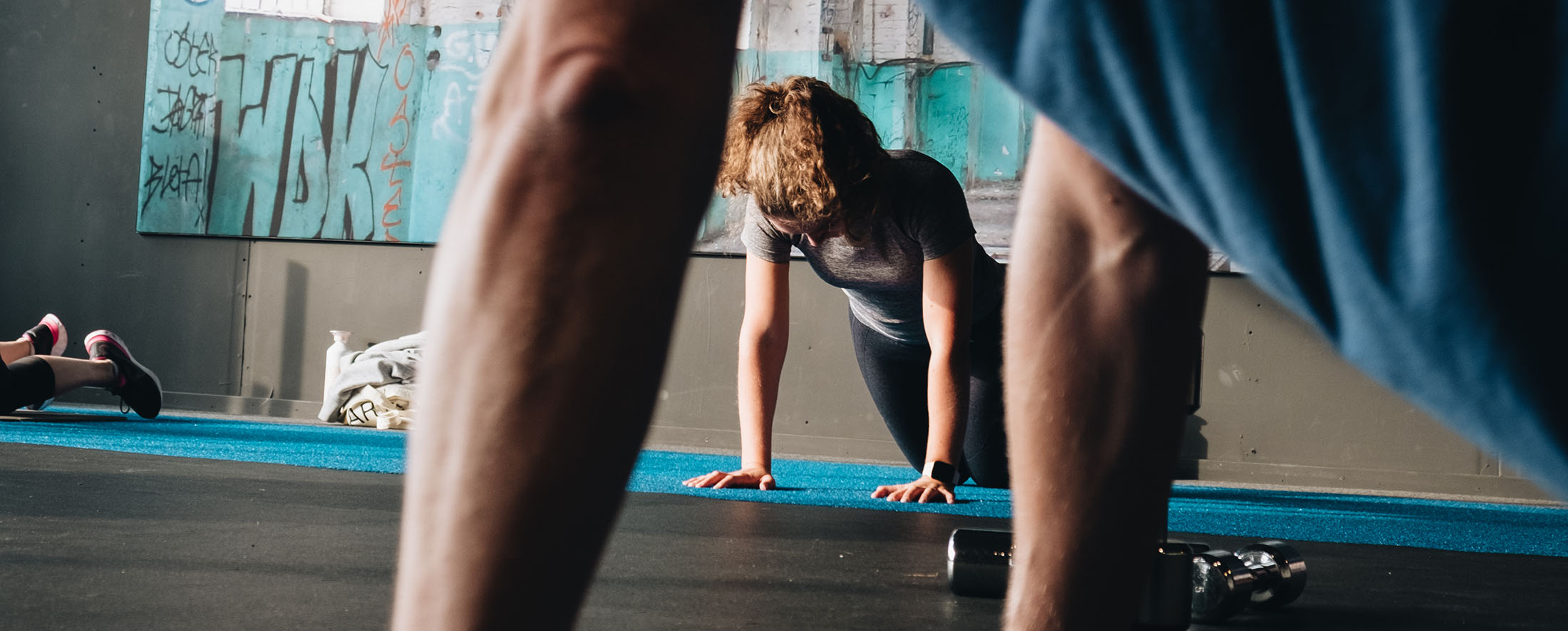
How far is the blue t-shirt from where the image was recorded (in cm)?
22

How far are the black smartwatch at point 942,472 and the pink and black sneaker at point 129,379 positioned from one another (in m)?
2.90

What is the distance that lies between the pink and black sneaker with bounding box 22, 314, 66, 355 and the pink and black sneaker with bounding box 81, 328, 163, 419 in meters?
0.29

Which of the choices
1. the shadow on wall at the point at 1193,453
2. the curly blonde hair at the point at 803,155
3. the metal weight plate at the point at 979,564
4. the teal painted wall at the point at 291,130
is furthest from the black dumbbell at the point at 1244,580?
the teal painted wall at the point at 291,130

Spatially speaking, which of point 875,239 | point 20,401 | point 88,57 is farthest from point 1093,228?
point 88,57

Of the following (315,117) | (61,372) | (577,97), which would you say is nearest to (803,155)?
(577,97)

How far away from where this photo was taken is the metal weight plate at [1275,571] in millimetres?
1021

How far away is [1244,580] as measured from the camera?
1.00m

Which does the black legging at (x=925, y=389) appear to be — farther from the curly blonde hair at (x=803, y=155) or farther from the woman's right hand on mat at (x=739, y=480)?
the curly blonde hair at (x=803, y=155)

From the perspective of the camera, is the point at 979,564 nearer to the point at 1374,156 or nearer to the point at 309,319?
the point at 1374,156

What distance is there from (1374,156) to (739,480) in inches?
76.7

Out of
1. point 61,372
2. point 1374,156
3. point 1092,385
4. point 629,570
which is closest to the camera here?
point 1374,156

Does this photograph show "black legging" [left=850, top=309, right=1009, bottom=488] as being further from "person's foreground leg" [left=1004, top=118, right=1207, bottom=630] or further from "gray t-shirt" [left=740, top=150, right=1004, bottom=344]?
"person's foreground leg" [left=1004, top=118, right=1207, bottom=630]

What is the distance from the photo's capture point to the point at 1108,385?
1.57 feet

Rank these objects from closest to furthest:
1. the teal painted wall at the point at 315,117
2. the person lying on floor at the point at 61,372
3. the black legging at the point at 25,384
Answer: the black legging at the point at 25,384 → the person lying on floor at the point at 61,372 → the teal painted wall at the point at 315,117
